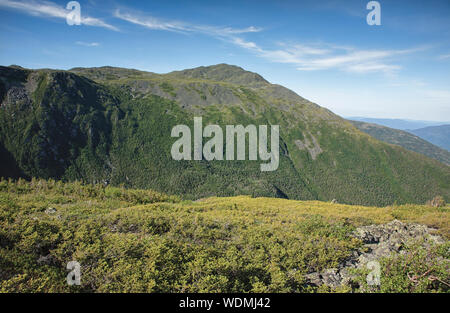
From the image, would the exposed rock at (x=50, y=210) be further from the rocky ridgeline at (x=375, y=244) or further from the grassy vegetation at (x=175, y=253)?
the rocky ridgeline at (x=375, y=244)

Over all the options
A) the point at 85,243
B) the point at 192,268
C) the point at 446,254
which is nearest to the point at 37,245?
the point at 85,243

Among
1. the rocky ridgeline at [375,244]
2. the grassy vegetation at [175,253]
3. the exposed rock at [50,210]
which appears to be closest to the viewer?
the grassy vegetation at [175,253]

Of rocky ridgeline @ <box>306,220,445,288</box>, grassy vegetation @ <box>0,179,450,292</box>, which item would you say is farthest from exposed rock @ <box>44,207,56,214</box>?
rocky ridgeline @ <box>306,220,445,288</box>

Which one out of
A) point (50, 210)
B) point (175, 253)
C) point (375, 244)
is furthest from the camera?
point (50, 210)

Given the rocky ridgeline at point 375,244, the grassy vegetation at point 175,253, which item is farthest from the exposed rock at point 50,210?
the rocky ridgeline at point 375,244

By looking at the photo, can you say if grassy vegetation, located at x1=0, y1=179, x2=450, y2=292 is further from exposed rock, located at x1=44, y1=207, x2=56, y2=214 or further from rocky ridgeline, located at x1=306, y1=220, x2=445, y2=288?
rocky ridgeline, located at x1=306, y1=220, x2=445, y2=288

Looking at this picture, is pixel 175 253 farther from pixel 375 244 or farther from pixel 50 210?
pixel 375 244

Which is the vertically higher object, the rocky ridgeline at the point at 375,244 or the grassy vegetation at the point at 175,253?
the grassy vegetation at the point at 175,253

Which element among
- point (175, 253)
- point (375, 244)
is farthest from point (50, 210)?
point (375, 244)
